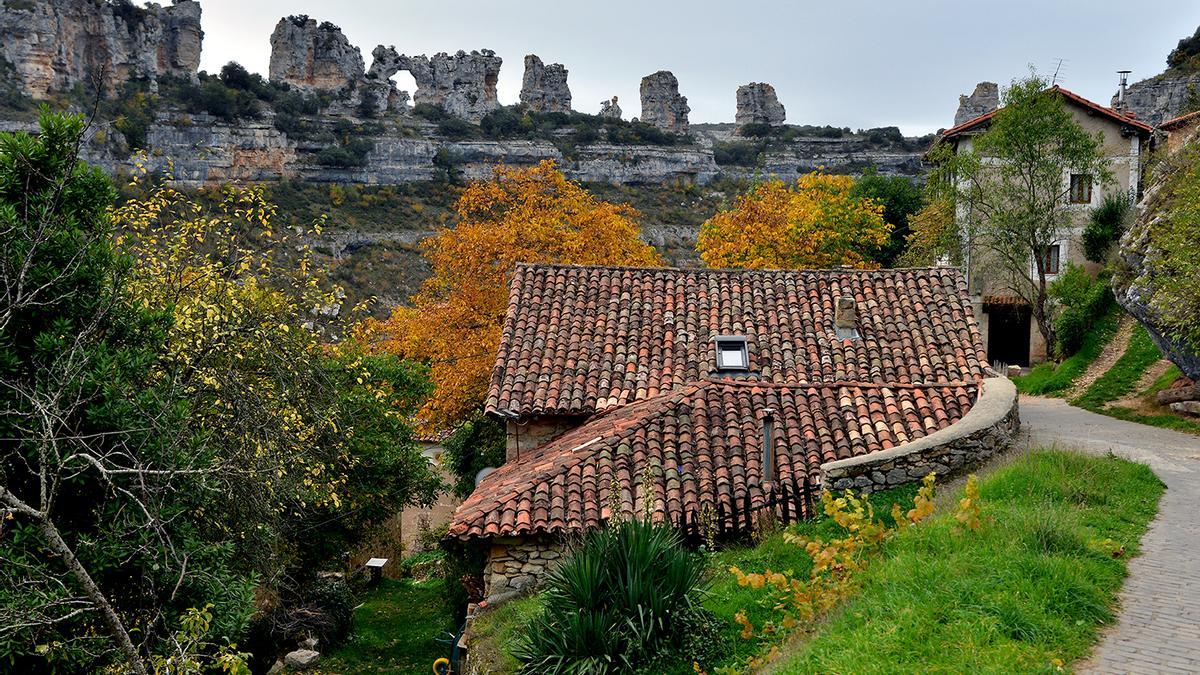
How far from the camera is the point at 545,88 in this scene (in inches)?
3656

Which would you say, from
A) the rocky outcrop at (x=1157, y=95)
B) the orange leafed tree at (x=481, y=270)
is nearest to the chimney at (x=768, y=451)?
the orange leafed tree at (x=481, y=270)

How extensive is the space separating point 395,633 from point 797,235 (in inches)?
744

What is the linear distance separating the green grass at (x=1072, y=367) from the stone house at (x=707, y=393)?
9.58 m

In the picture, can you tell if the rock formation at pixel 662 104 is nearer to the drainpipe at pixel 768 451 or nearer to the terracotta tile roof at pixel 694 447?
the terracotta tile roof at pixel 694 447

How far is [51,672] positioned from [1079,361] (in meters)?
25.7

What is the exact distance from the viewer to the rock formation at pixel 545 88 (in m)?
92.7

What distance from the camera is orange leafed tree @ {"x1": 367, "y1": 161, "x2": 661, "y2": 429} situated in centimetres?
2311

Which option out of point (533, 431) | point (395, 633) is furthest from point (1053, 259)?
point (395, 633)

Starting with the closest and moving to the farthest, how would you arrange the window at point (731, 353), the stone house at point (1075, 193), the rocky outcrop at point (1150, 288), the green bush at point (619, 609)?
the green bush at point (619, 609), the window at point (731, 353), the rocky outcrop at point (1150, 288), the stone house at point (1075, 193)

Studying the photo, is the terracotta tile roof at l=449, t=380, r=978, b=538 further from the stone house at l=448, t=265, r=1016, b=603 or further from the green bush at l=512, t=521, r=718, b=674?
the green bush at l=512, t=521, r=718, b=674

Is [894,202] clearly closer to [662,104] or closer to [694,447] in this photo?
[694,447]

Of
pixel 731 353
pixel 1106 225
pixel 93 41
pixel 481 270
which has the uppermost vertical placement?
pixel 93 41

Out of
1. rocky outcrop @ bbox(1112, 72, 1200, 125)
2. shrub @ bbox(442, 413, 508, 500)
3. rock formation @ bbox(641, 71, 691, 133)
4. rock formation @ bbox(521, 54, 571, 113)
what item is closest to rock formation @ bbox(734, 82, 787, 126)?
rock formation @ bbox(641, 71, 691, 133)

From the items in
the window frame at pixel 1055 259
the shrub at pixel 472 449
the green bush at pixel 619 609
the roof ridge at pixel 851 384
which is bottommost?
the shrub at pixel 472 449
